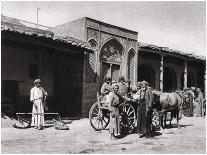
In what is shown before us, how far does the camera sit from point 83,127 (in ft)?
35.0

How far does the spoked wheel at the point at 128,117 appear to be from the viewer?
9.31m

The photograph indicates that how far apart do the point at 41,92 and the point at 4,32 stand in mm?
2420

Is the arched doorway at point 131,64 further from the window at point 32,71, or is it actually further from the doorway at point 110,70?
the window at point 32,71

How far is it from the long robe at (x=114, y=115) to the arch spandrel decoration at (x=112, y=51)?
294 inches

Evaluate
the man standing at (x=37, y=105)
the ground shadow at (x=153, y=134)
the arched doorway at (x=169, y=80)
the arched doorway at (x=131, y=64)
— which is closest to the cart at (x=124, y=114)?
the ground shadow at (x=153, y=134)

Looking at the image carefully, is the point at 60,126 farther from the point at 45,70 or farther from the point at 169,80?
the point at 169,80

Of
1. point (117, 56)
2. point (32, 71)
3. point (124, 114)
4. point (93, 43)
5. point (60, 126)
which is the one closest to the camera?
point (124, 114)

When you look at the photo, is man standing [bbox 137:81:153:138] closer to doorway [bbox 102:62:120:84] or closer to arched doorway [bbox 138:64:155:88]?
doorway [bbox 102:62:120:84]

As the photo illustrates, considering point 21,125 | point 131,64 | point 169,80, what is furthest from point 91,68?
point 169,80

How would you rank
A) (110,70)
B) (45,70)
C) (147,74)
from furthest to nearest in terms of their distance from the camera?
(147,74)
(110,70)
(45,70)

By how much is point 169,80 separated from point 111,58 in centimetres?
682

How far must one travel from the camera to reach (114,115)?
850 cm

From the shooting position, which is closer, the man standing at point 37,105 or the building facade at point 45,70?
the man standing at point 37,105

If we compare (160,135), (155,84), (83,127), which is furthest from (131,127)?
(155,84)
